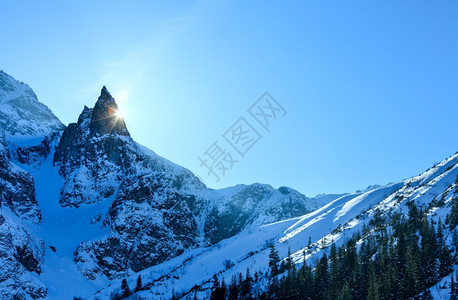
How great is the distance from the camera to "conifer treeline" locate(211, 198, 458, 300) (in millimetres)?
146250

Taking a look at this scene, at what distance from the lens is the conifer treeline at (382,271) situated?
14625 cm

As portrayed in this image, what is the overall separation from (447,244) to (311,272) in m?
54.3

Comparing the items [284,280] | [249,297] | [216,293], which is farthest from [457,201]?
[216,293]

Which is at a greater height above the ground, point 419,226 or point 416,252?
point 419,226

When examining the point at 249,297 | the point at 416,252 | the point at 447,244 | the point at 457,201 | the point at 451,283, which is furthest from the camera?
the point at 457,201

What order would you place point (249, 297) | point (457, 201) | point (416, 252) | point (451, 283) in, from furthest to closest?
1. point (457, 201)
2. point (249, 297)
3. point (416, 252)
4. point (451, 283)

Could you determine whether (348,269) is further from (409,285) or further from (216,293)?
(216,293)

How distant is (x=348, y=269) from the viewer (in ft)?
587

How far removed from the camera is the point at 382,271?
161m

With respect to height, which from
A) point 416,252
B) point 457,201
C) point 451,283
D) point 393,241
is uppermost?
point 457,201

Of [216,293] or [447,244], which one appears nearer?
[447,244]

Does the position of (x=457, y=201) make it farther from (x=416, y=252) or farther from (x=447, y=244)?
(x=416, y=252)

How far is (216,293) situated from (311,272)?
42.5 m

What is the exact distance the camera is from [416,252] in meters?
156
